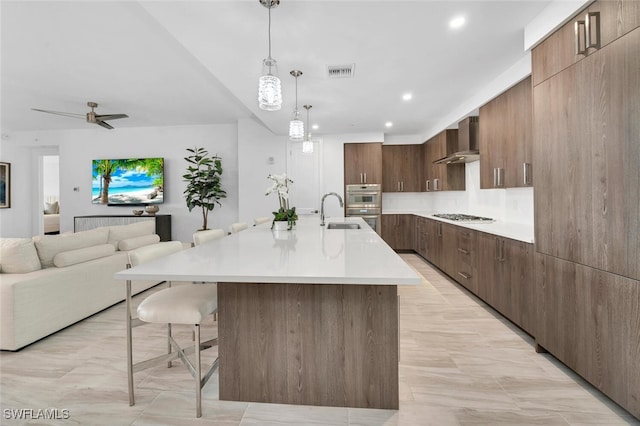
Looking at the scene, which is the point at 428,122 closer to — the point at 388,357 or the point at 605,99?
the point at 605,99

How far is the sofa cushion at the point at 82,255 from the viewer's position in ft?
9.22

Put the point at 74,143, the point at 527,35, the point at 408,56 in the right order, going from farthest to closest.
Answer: the point at 74,143, the point at 408,56, the point at 527,35

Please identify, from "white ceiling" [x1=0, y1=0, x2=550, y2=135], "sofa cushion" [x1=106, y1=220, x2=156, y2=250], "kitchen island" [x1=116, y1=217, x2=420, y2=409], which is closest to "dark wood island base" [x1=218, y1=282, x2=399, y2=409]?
"kitchen island" [x1=116, y1=217, x2=420, y2=409]

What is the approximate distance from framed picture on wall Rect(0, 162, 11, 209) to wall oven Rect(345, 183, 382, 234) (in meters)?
7.51

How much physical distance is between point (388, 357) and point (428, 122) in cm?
485

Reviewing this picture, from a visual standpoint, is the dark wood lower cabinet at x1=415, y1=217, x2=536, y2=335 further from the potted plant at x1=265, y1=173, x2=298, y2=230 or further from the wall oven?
the potted plant at x1=265, y1=173, x2=298, y2=230

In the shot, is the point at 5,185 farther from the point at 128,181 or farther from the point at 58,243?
the point at 58,243

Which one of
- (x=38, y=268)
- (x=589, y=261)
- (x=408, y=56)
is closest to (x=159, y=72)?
(x=38, y=268)

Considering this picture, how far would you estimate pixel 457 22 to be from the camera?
2371 millimetres

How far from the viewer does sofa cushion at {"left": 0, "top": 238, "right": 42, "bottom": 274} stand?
261 cm

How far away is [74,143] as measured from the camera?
23.1 ft

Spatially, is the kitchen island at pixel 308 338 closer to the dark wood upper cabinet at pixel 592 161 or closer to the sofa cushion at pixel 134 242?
the dark wood upper cabinet at pixel 592 161

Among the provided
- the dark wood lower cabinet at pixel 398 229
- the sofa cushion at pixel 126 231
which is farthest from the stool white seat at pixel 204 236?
the dark wood lower cabinet at pixel 398 229

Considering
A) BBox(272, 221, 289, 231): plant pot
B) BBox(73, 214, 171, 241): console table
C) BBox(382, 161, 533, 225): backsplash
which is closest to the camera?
BBox(272, 221, 289, 231): plant pot
